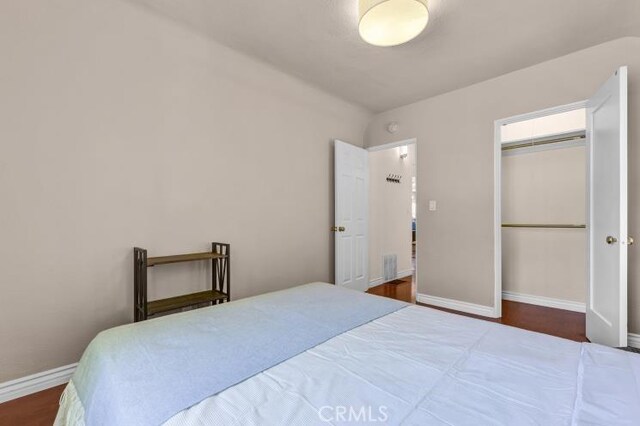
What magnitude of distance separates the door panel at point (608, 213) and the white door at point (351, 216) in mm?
2255

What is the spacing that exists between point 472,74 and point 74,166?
11.6 ft

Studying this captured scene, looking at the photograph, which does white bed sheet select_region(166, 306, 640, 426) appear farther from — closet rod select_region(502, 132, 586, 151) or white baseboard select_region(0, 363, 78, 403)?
closet rod select_region(502, 132, 586, 151)

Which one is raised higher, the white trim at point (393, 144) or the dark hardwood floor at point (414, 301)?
Answer: the white trim at point (393, 144)

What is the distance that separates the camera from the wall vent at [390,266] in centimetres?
460

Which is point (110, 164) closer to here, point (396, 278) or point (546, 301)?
point (396, 278)

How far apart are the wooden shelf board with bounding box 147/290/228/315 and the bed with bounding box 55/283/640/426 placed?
74cm

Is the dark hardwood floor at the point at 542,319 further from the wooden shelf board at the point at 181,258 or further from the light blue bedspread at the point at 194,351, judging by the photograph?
the wooden shelf board at the point at 181,258

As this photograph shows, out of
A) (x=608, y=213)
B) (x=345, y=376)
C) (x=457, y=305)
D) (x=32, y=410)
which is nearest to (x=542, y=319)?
(x=457, y=305)

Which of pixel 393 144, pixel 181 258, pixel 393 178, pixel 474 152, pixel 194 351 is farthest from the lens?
pixel 393 178

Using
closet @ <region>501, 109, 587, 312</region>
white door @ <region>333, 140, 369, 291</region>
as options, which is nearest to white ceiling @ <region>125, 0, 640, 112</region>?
white door @ <region>333, 140, 369, 291</region>

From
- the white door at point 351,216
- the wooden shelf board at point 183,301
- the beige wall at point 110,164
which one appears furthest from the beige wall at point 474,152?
the wooden shelf board at point 183,301

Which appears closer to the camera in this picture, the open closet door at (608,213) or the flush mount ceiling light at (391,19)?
the flush mount ceiling light at (391,19)

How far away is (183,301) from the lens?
2223mm

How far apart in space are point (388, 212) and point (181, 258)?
333 cm
